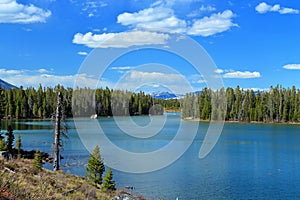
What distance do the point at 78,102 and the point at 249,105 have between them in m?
56.3

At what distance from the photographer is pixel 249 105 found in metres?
116

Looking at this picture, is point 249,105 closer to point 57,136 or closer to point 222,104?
point 222,104

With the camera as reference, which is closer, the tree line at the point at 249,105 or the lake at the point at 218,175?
the lake at the point at 218,175

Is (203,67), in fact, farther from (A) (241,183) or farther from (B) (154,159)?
(B) (154,159)

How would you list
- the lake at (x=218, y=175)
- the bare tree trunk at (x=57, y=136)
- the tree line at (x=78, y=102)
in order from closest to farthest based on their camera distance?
the bare tree trunk at (x=57, y=136) → the lake at (x=218, y=175) → the tree line at (x=78, y=102)

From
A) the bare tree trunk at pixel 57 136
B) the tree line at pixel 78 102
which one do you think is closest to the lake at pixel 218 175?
the bare tree trunk at pixel 57 136

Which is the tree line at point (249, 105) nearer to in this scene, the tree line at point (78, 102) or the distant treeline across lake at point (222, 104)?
the distant treeline across lake at point (222, 104)

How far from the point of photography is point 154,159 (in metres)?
35.2

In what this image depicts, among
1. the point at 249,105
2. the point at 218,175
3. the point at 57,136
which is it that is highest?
the point at 249,105

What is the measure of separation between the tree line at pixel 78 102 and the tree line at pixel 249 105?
102 feet

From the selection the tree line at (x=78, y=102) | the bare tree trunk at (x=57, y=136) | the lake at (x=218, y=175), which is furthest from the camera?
the tree line at (x=78, y=102)

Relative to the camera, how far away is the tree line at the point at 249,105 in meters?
111

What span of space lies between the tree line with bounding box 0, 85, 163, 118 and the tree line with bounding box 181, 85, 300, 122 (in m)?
31.0

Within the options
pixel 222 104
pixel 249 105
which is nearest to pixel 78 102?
pixel 222 104
